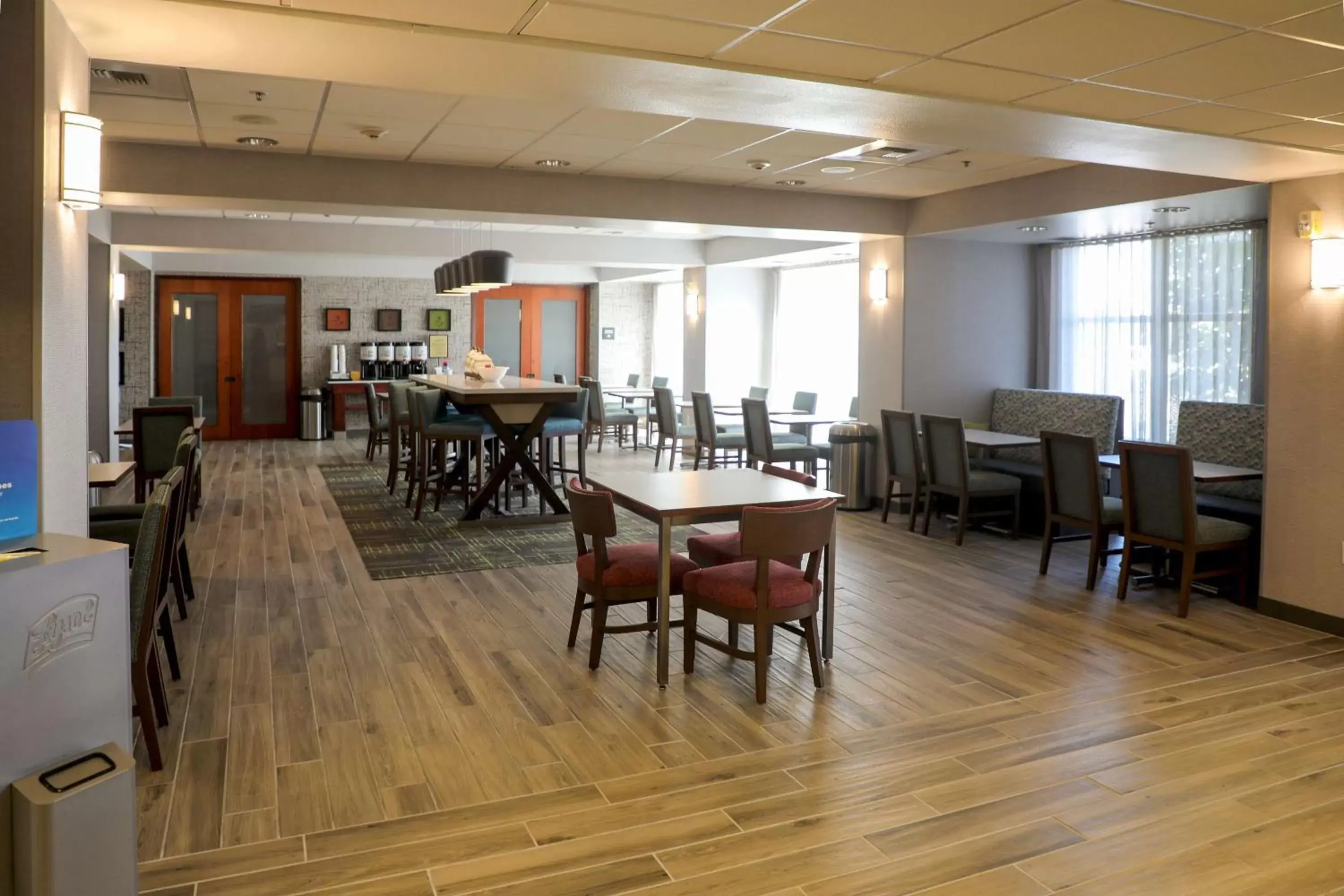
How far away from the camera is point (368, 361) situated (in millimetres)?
14078

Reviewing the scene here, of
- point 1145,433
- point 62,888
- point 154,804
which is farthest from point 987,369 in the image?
point 62,888

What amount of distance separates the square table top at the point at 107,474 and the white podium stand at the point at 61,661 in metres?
3.10

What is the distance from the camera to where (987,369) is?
341 inches

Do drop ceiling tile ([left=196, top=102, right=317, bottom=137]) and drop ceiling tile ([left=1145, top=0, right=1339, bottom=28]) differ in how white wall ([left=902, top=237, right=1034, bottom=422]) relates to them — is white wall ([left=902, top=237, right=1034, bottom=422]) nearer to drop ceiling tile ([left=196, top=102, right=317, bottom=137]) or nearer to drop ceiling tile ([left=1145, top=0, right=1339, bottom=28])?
drop ceiling tile ([left=196, top=102, right=317, bottom=137])

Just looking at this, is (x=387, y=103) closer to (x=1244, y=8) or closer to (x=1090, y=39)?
(x=1090, y=39)

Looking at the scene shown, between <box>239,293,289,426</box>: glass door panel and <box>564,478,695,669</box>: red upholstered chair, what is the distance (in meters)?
10.9

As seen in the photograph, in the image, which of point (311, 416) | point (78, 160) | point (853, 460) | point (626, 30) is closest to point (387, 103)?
point (78, 160)

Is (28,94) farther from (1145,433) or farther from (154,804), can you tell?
(1145,433)

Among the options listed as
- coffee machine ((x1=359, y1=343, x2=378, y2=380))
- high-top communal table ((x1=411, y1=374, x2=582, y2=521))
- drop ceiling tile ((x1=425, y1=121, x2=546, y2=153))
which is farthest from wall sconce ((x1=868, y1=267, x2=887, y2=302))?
coffee machine ((x1=359, y1=343, x2=378, y2=380))

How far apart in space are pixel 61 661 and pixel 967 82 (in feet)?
10.8

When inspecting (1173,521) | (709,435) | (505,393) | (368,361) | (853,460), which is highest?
(368,361)

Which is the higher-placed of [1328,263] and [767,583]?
[1328,263]

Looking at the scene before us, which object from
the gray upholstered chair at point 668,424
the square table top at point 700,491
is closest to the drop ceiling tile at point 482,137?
the square table top at point 700,491

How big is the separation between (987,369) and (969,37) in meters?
5.83
